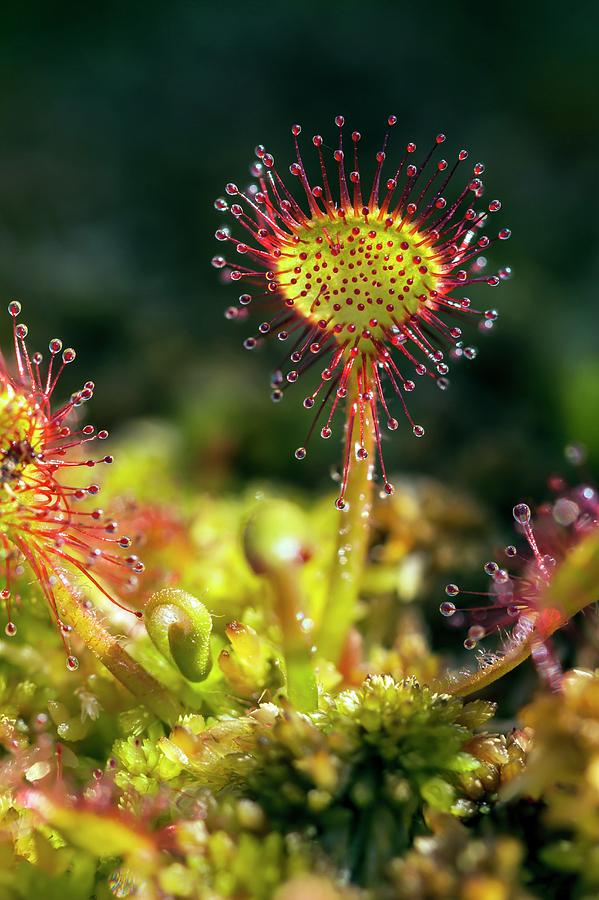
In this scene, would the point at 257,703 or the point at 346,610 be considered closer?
the point at 257,703

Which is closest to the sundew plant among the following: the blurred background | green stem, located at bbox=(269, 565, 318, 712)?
green stem, located at bbox=(269, 565, 318, 712)

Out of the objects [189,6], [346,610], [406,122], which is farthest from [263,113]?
[346,610]

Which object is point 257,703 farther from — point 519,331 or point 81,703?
point 519,331

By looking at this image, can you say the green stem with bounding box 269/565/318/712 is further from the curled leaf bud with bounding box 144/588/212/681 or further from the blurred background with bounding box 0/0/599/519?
Answer: the blurred background with bounding box 0/0/599/519

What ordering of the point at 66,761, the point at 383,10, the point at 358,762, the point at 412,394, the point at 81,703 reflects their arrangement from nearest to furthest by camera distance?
the point at 358,762
the point at 66,761
the point at 81,703
the point at 412,394
the point at 383,10

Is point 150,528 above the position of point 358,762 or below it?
below

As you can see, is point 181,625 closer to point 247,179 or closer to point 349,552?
point 349,552
